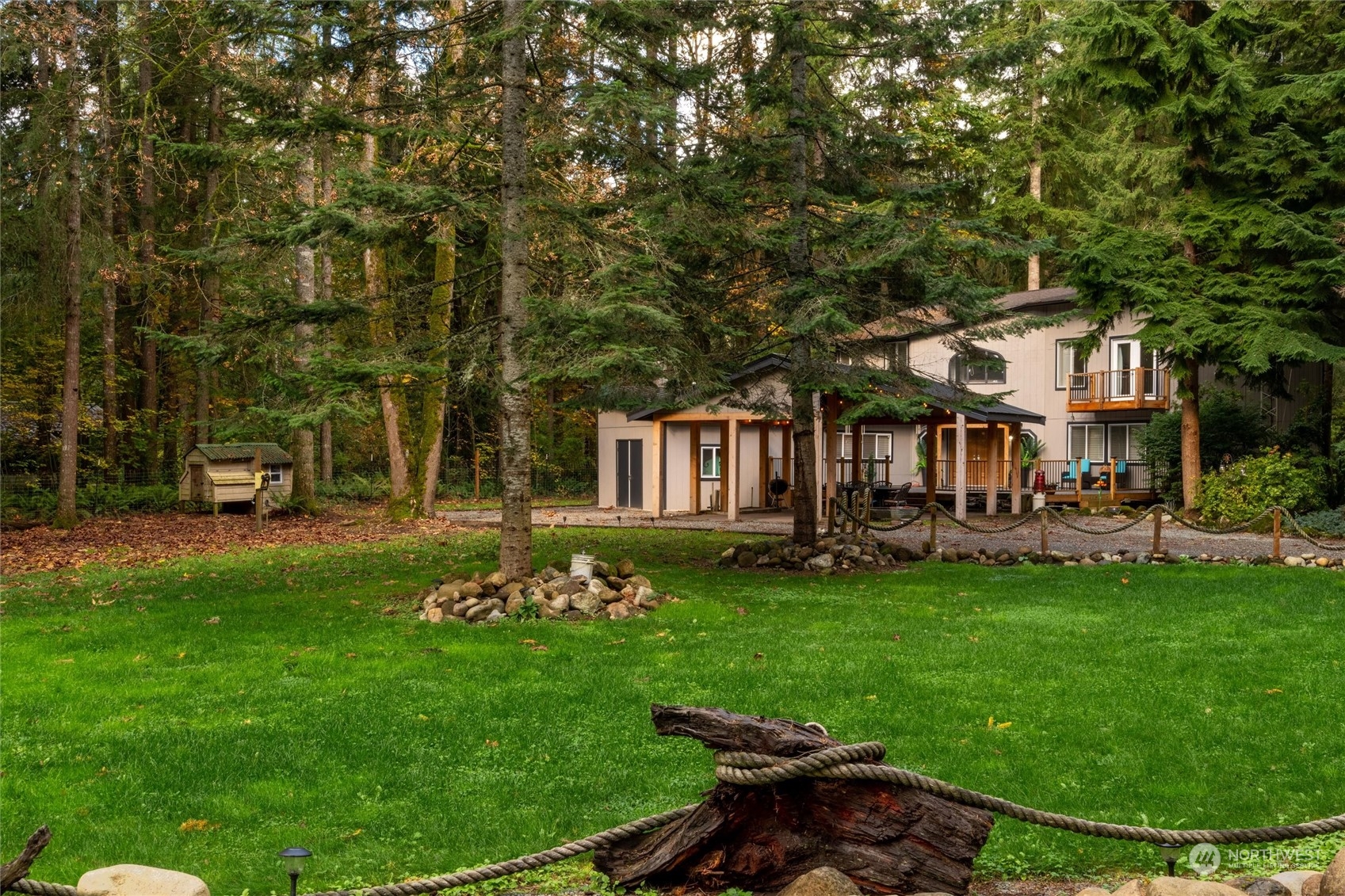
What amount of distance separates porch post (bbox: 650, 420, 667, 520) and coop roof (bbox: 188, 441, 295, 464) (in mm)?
8430

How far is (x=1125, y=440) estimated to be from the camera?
30.7 m

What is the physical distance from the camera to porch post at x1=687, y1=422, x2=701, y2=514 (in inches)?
1033

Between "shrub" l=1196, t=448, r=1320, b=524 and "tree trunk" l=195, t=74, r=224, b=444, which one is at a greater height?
Answer: "tree trunk" l=195, t=74, r=224, b=444

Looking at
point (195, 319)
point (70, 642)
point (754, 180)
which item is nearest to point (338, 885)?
point (70, 642)

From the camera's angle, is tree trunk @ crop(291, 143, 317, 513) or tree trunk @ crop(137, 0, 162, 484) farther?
tree trunk @ crop(137, 0, 162, 484)

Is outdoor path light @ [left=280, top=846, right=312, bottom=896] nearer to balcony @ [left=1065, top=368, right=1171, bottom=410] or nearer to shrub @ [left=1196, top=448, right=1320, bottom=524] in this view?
shrub @ [left=1196, top=448, right=1320, bottom=524]

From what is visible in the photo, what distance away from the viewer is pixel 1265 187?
22750 millimetres

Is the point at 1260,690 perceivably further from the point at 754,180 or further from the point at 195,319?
the point at 195,319

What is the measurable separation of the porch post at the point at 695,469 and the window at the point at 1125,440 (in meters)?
13.2

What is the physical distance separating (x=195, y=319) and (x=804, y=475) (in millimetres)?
21529

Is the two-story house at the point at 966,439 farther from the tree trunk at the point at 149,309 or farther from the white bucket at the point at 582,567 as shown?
the tree trunk at the point at 149,309

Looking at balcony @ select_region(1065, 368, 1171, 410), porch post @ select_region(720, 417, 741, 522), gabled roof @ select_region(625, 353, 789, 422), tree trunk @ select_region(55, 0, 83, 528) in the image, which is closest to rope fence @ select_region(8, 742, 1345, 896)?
gabled roof @ select_region(625, 353, 789, 422)

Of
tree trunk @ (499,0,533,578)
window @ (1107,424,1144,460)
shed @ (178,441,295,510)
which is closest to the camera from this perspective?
tree trunk @ (499,0,533,578)

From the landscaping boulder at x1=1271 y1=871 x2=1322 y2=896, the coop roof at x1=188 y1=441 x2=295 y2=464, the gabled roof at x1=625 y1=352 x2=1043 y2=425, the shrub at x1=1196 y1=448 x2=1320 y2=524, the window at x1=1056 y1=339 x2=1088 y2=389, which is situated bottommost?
the landscaping boulder at x1=1271 y1=871 x2=1322 y2=896
